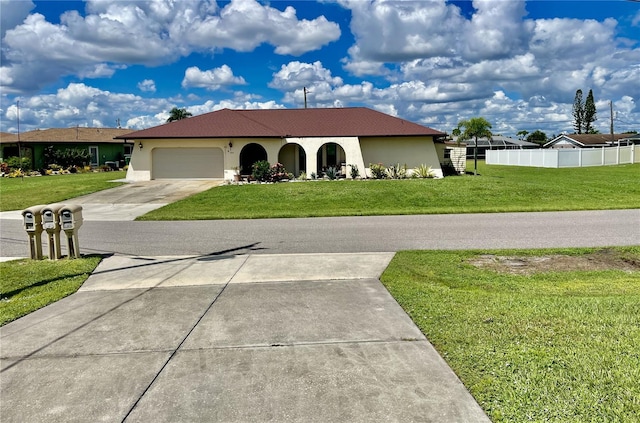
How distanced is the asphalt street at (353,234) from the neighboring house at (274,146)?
13.6 meters

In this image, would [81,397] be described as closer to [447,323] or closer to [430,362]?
[430,362]

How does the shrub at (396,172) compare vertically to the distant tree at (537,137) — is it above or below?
below

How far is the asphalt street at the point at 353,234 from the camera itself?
10406 millimetres

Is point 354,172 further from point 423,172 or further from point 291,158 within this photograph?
point 291,158

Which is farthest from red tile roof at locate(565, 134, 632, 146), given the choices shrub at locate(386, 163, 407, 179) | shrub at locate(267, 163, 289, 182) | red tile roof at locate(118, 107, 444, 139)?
shrub at locate(267, 163, 289, 182)

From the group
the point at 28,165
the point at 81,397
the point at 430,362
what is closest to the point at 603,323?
the point at 430,362

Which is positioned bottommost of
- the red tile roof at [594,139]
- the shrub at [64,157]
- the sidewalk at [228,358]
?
the sidewalk at [228,358]

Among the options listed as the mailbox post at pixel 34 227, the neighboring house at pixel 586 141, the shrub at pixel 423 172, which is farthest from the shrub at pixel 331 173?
the neighboring house at pixel 586 141

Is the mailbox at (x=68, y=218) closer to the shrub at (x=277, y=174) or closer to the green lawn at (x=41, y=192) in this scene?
the green lawn at (x=41, y=192)

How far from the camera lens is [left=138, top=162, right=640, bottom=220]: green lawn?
16.6 meters

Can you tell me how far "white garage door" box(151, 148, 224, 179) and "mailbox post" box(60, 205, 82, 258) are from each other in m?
20.0

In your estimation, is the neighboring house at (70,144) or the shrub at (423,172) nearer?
the shrub at (423,172)

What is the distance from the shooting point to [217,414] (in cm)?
→ 353

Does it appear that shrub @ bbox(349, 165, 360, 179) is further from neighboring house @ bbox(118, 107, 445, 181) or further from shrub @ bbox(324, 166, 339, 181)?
shrub @ bbox(324, 166, 339, 181)
